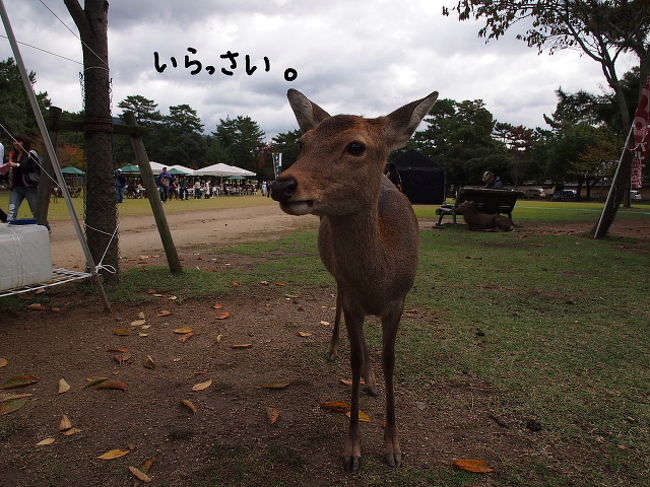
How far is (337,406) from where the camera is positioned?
2.89 metres

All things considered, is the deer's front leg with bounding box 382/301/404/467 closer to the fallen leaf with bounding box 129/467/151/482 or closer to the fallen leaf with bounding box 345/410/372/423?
the fallen leaf with bounding box 345/410/372/423

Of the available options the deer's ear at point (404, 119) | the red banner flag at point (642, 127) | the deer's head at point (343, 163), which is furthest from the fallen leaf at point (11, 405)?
the red banner flag at point (642, 127)

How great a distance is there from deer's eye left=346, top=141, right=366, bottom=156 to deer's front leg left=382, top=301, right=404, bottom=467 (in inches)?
38.6

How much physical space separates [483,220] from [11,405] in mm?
11690

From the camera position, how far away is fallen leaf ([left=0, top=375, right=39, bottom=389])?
120 inches

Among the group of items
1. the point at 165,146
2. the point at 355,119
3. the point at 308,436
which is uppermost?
the point at 165,146

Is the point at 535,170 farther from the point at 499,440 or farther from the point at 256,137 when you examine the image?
the point at 499,440

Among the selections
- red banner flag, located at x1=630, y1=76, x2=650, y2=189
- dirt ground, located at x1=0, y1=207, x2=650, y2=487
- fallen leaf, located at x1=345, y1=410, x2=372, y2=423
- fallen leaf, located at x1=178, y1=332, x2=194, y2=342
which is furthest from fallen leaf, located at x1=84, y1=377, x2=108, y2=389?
red banner flag, located at x1=630, y1=76, x2=650, y2=189

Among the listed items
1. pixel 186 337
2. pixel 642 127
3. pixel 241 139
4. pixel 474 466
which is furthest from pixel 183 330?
pixel 241 139

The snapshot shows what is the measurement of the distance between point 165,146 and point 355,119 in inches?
3025

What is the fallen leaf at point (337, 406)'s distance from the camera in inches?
113

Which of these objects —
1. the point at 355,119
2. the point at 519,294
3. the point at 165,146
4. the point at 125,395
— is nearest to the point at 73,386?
the point at 125,395

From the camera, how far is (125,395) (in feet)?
9.84

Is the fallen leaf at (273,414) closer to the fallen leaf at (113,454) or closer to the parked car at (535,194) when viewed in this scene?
the fallen leaf at (113,454)
